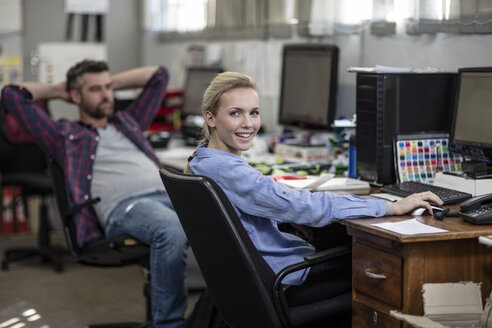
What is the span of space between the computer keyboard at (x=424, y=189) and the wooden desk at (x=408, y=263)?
7.2 inches

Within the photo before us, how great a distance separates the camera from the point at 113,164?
11.4 ft

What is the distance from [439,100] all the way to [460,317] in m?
1.04

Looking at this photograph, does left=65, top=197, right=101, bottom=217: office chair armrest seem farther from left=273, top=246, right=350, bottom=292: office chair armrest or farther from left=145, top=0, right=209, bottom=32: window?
left=145, top=0, right=209, bottom=32: window

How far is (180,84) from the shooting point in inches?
218

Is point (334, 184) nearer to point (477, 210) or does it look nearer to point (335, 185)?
point (335, 185)

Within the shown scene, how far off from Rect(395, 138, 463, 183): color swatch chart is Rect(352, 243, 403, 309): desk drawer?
0.58 m

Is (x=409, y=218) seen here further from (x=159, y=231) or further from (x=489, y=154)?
(x=159, y=231)

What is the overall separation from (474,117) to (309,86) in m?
1.16

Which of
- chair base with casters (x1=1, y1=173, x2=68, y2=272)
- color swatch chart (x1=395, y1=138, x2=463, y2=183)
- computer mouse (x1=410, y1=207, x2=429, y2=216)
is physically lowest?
chair base with casters (x1=1, y1=173, x2=68, y2=272)

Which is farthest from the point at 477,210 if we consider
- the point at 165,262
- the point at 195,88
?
the point at 195,88

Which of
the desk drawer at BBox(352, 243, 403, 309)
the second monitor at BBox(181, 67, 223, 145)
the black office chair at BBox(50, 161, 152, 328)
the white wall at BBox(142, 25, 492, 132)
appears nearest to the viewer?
the desk drawer at BBox(352, 243, 403, 309)

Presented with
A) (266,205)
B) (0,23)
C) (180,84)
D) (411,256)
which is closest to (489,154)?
(411,256)

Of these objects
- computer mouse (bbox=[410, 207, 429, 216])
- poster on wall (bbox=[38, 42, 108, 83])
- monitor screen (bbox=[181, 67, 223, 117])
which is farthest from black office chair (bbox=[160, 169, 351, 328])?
poster on wall (bbox=[38, 42, 108, 83])

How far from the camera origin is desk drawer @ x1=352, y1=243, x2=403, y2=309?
2.15 m
